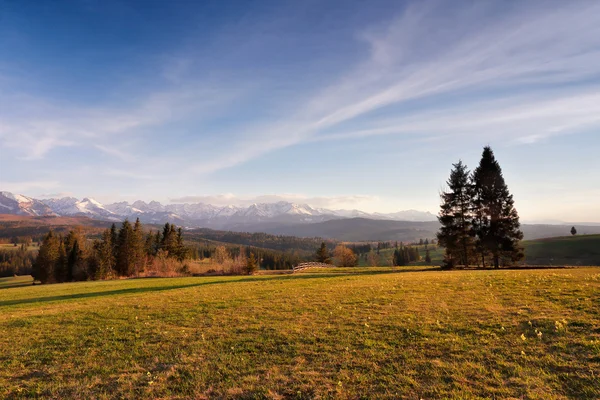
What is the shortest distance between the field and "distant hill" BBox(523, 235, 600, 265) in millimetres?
106419

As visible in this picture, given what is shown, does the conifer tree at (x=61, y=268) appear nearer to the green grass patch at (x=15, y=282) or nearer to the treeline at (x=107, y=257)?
the treeline at (x=107, y=257)

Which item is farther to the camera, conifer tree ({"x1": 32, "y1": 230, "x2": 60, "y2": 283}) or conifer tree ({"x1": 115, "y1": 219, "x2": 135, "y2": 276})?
conifer tree ({"x1": 32, "y1": 230, "x2": 60, "y2": 283})

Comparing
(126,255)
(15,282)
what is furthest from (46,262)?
(15,282)

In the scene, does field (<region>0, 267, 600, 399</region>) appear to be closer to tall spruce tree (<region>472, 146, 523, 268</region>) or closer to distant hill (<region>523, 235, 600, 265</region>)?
tall spruce tree (<region>472, 146, 523, 268</region>)

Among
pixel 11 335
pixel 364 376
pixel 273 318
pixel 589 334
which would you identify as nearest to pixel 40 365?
pixel 11 335

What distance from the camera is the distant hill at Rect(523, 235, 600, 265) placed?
9638cm

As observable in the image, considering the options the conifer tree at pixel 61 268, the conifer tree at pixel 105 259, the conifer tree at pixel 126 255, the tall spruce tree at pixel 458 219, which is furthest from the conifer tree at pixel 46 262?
the tall spruce tree at pixel 458 219

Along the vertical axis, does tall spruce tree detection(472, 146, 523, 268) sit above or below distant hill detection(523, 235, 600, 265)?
above

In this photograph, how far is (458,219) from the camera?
4938cm

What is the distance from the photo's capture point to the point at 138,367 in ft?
33.7

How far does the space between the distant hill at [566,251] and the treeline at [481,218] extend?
67.1m

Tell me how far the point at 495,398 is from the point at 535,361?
2852mm

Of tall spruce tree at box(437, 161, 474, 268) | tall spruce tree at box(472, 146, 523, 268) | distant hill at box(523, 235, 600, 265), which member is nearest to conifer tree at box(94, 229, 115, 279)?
tall spruce tree at box(437, 161, 474, 268)

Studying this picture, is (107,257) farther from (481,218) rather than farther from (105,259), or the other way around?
(481,218)
